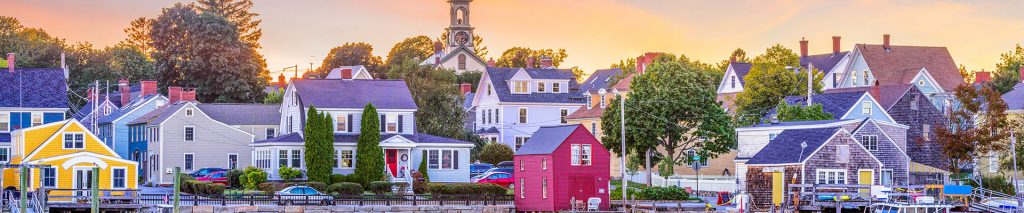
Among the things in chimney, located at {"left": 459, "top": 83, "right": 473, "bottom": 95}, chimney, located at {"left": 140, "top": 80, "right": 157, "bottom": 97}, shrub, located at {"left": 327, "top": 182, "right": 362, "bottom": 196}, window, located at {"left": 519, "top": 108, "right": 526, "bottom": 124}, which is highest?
chimney, located at {"left": 459, "top": 83, "right": 473, "bottom": 95}

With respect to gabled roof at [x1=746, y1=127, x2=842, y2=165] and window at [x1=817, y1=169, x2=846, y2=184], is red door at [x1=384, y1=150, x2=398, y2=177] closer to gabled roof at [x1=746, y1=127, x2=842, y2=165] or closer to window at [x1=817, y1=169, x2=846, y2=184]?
gabled roof at [x1=746, y1=127, x2=842, y2=165]

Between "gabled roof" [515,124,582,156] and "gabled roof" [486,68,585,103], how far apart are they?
38420 millimetres

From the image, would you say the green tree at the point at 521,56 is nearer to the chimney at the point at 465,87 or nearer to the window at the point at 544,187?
the chimney at the point at 465,87

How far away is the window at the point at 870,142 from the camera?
3228 inches

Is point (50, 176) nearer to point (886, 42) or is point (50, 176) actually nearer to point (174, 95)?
point (174, 95)

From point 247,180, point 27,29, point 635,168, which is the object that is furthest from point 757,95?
point 27,29

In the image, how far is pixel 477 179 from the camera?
96125 millimetres

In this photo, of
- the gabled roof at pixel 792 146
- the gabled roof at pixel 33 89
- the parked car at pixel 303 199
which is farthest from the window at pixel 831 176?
the gabled roof at pixel 33 89

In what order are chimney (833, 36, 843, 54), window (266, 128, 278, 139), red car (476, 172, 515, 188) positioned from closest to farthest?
1. red car (476, 172, 515, 188)
2. window (266, 128, 278, 139)
3. chimney (833, 36, 843, 54)

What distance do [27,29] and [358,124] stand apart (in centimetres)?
9391

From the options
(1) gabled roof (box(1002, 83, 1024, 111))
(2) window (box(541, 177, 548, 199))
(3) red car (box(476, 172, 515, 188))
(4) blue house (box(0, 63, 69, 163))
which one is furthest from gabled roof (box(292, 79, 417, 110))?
(1) gabled roof (box(1002, 83, 1024, 111))

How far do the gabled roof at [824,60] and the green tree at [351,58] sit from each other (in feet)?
172

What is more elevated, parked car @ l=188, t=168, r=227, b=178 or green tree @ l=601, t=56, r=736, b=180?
green tree @ l=601, t=56, r=736, b=180

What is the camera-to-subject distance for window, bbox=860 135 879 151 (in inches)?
3228
